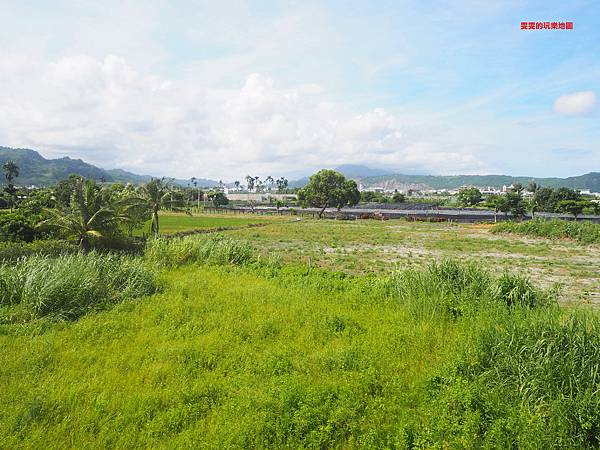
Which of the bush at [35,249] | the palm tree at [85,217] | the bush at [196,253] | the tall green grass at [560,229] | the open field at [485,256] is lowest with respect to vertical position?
the open field at [485,256]

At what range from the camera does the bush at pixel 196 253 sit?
54.9 ft

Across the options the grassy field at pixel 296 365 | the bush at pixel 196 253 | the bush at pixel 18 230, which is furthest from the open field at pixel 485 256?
the bush at pixel 18 230

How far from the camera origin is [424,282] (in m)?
11.0

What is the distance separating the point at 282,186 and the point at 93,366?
180 m

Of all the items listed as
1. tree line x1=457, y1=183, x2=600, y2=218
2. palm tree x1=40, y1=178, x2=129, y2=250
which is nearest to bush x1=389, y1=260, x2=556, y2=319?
palm tree x1=40, y1=178, x2=129, y2=250

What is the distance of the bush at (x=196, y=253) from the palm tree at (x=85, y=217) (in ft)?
A: 7.23

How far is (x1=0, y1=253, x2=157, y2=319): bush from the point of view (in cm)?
948

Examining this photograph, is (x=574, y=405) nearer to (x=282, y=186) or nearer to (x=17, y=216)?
(x=17, y=216)

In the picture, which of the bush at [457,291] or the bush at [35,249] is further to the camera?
the bush at [35,249]

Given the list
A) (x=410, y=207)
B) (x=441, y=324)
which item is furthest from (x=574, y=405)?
(x=410, y=207)

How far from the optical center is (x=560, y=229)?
35156 mm

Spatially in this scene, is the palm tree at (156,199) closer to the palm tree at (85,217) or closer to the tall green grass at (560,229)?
the palm tree at (85,217)

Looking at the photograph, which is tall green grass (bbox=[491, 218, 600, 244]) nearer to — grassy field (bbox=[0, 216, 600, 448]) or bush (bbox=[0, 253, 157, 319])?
grassy field (bbox=[0, 216, 600, 448])

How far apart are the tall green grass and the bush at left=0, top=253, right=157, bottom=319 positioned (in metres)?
35.5
